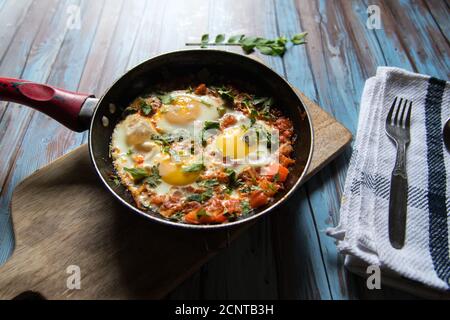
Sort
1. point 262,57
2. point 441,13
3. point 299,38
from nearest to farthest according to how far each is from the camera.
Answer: point 262,57
point 299,38
point 441,13

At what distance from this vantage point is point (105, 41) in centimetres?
327

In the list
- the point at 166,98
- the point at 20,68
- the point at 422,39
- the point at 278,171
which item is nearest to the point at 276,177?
the point at 278,171

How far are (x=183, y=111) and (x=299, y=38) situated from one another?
1.45 meters

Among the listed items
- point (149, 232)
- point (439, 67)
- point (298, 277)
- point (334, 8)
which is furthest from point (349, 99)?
point (149, 232)

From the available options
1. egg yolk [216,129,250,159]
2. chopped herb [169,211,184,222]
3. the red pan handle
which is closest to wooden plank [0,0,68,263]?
the red pan handle

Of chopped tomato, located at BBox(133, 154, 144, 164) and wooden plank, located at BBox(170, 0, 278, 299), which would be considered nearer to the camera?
wooden plank, located at BBox(170, 0, 278, 299)

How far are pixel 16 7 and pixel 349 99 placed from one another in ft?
10.2

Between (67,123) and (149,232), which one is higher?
(67,123)

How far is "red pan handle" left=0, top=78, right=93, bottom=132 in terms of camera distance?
2.21 m

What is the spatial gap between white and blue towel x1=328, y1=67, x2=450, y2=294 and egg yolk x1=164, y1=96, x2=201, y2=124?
1.04m

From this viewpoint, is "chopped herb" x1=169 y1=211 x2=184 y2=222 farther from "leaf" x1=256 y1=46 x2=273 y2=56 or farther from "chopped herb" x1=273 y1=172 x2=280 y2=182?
"leaf" x1=256 y1=46 x2=273 y2=56

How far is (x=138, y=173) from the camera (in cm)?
213

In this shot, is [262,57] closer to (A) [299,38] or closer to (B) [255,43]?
(B) [255,43]

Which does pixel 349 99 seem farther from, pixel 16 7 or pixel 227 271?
pixel 16 7
